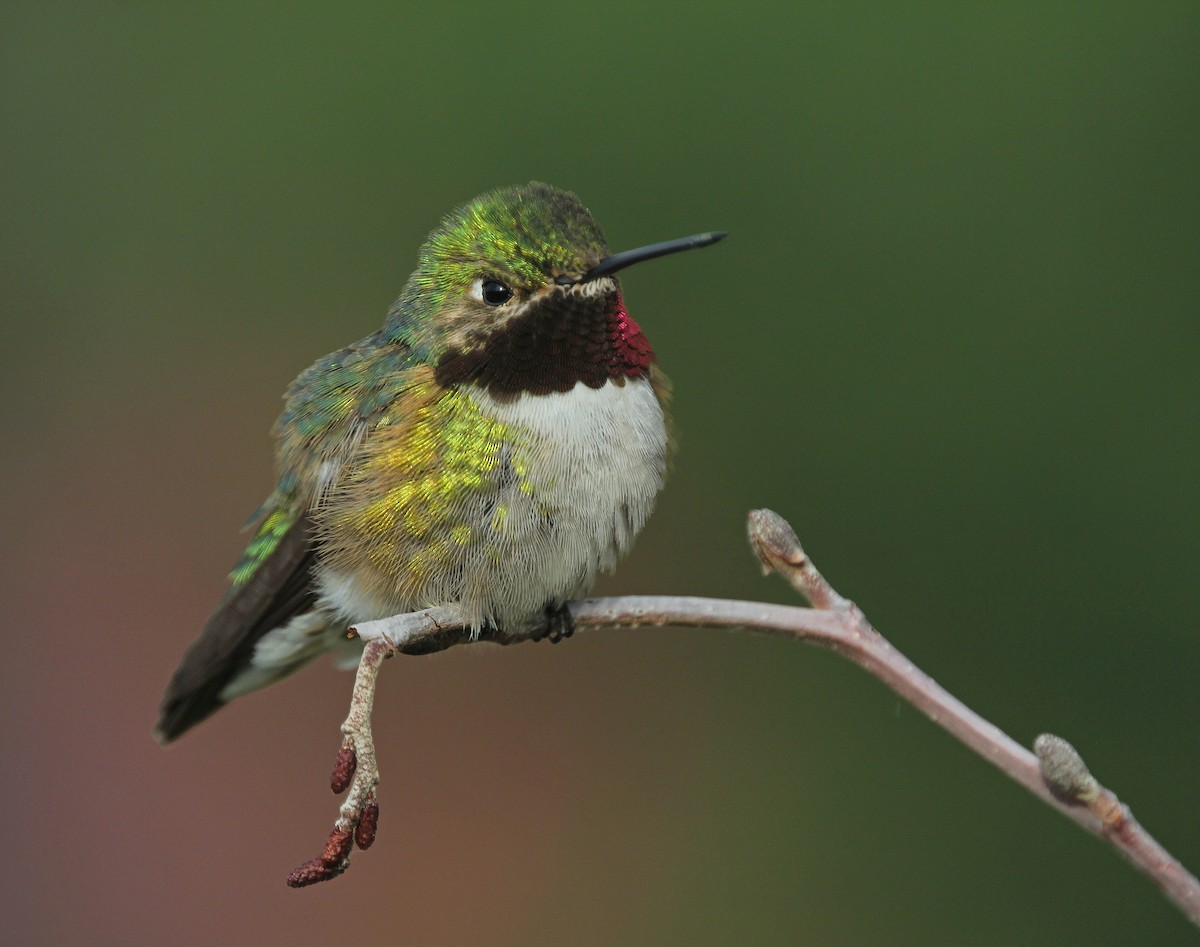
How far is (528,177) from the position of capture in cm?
393

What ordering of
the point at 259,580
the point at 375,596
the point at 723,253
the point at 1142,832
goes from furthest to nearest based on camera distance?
the point at 723,253 < the point at 259,580 < the point at 375,596 < the point at 1142,832

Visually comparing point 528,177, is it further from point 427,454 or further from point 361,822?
point 361,822

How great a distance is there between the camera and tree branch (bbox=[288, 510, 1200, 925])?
128 centimetres

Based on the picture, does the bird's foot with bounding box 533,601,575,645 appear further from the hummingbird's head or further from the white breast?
the hummingbird's head

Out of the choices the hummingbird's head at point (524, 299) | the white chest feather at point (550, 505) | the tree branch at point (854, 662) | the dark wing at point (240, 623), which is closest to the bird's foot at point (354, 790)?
the tree branch at point (854, 662)

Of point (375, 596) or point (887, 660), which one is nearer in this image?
point (887, 660)

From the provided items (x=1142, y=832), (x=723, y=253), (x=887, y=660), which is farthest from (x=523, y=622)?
(x=723, y=253)

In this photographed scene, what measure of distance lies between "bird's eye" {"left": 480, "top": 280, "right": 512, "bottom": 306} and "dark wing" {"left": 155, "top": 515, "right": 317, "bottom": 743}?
2.17 feet

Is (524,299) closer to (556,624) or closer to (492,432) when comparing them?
(492,432)

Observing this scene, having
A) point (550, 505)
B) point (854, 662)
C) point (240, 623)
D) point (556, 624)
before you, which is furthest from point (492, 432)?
point (854, 662)

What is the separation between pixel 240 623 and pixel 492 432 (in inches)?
32.9

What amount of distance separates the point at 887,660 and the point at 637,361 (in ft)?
3.54

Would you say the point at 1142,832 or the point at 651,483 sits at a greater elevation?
the point at 651,483

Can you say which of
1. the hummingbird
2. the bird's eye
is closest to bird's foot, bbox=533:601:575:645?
the hummingbird
